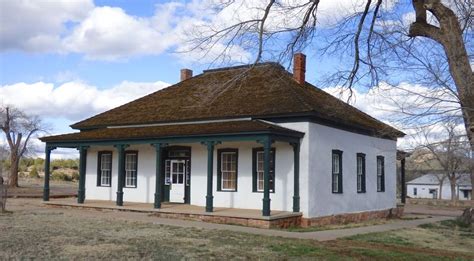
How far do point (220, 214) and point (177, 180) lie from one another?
17.2ft

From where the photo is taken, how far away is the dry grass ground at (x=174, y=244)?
451 inches

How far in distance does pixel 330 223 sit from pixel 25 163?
66549 mm

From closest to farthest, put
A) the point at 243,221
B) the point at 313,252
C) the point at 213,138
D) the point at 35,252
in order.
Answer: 1. the point at 35,252
2. the point at 313,252
3. the point at 243,221
4. the point at 213,138

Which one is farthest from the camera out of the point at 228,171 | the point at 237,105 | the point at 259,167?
the point at 237,105

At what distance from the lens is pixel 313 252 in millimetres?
12523

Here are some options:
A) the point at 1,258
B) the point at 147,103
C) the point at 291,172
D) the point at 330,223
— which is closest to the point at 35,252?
the point at 1,258

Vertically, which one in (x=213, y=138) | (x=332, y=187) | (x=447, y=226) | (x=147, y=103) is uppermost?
(x=147, y=103)

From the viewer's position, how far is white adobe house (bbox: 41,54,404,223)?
2042 cm

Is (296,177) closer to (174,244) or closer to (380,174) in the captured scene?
(380,174)

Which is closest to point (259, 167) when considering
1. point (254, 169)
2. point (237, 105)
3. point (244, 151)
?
point (254, 169)

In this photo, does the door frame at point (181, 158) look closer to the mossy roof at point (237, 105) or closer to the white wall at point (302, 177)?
the white wall at point (302, 177)

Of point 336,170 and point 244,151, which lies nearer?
point 244,151

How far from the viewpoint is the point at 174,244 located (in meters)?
12.9

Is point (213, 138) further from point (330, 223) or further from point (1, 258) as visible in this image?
point (1, 258)
